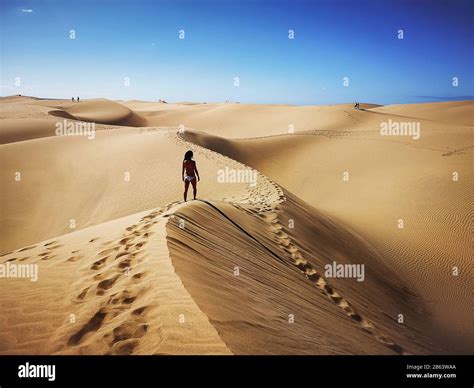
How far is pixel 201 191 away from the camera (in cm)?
1200

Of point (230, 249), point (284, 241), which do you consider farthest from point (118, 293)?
point (284, 241)

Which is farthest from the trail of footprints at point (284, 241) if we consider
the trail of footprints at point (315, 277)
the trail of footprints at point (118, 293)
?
the trail of footprints at point (118, 293)

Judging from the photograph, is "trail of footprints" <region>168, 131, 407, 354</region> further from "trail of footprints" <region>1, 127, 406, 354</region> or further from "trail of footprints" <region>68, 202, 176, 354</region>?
"trail of footprints" <region>68, 202, 176, 354</region>

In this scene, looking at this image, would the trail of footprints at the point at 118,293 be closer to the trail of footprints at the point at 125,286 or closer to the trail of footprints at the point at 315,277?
the trail of footprints at the point at 125,286

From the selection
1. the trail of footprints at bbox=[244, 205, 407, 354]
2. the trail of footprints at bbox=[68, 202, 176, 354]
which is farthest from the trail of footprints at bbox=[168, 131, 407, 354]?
the trail of footprints at bbox=[68, 202, 176, 354]

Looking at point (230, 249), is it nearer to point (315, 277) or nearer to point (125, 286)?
point (315, 277)

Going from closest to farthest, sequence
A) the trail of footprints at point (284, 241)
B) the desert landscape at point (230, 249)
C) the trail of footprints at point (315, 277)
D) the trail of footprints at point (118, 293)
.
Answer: the trail of footprints at point (118, 293) → the desert landscape at point (230, 249) → the trail of footprints at point (315, 277) → the trail of footprints at point (284, 241)

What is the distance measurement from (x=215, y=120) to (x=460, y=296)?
44932mm

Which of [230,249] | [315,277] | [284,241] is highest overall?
[230,249]

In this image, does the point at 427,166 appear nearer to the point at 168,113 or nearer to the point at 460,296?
the point at 460,296

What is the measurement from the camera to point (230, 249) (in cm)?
551

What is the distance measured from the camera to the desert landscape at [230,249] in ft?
10.2

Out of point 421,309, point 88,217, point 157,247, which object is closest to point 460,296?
point 421,309

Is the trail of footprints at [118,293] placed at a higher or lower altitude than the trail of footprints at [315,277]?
higher
